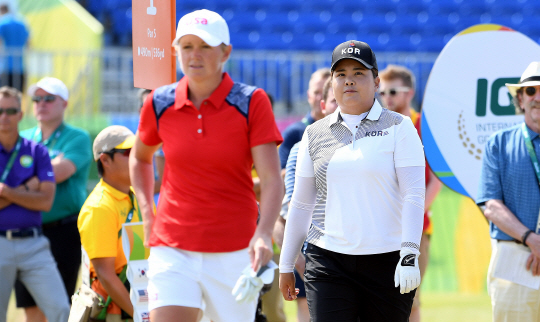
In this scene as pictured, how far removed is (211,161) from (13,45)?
8773 millimetres

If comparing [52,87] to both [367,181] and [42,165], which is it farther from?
[367,181]

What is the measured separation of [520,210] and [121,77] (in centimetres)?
695

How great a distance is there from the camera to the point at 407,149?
3264 mm

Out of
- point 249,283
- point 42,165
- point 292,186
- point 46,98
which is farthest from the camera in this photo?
point 46,98

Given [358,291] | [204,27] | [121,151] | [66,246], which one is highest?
[204,27]

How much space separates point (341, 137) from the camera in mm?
3398

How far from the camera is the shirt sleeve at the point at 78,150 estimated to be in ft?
19.6

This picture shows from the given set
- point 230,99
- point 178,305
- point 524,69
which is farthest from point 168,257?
point 524,69

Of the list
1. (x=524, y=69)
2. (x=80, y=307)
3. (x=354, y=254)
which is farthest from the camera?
(x=524, y=69)

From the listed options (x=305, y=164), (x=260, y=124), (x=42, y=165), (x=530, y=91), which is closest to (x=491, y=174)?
(x=530, y=91)

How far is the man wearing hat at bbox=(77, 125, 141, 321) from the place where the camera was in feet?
13.2

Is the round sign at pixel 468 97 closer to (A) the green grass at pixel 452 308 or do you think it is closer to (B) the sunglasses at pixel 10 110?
(A) the green grass at pixel 452 308

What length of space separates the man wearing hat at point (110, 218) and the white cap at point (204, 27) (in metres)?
1.10

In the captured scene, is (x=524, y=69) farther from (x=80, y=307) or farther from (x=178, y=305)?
(x=80, y=307)
